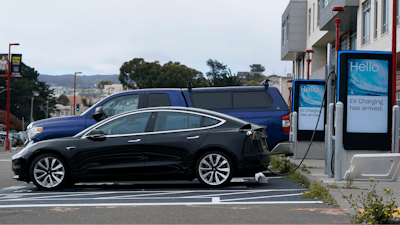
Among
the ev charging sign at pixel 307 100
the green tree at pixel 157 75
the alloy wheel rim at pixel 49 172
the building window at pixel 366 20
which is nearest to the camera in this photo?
the alloy wheel rim at pixel 49 172

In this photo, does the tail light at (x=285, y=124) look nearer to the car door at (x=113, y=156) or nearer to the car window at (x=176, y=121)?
the car window at (x=176, y=121)

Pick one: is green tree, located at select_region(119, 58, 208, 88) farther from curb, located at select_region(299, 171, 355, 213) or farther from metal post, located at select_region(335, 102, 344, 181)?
curb, located at select_region(299, 171, 355, 213)

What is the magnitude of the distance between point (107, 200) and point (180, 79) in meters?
73.5

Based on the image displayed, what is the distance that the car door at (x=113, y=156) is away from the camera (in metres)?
8.88

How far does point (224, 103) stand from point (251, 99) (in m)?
0.65

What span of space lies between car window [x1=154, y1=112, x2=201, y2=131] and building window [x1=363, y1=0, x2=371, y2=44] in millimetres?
19196

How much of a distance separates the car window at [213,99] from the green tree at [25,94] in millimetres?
66968

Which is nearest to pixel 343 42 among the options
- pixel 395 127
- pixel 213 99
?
pixel 213 99

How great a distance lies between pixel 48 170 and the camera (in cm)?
897

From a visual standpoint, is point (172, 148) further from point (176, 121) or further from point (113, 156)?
point (113, 156)

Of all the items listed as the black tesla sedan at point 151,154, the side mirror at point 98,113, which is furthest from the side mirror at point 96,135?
the side mirror at point 98,113

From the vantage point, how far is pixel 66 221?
6059mm

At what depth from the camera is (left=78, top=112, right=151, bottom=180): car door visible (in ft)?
29.1

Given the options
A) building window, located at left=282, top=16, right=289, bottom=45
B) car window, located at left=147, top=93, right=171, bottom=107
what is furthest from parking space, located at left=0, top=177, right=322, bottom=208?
building window, located at left=282, top=16, right=289, bottom=45
